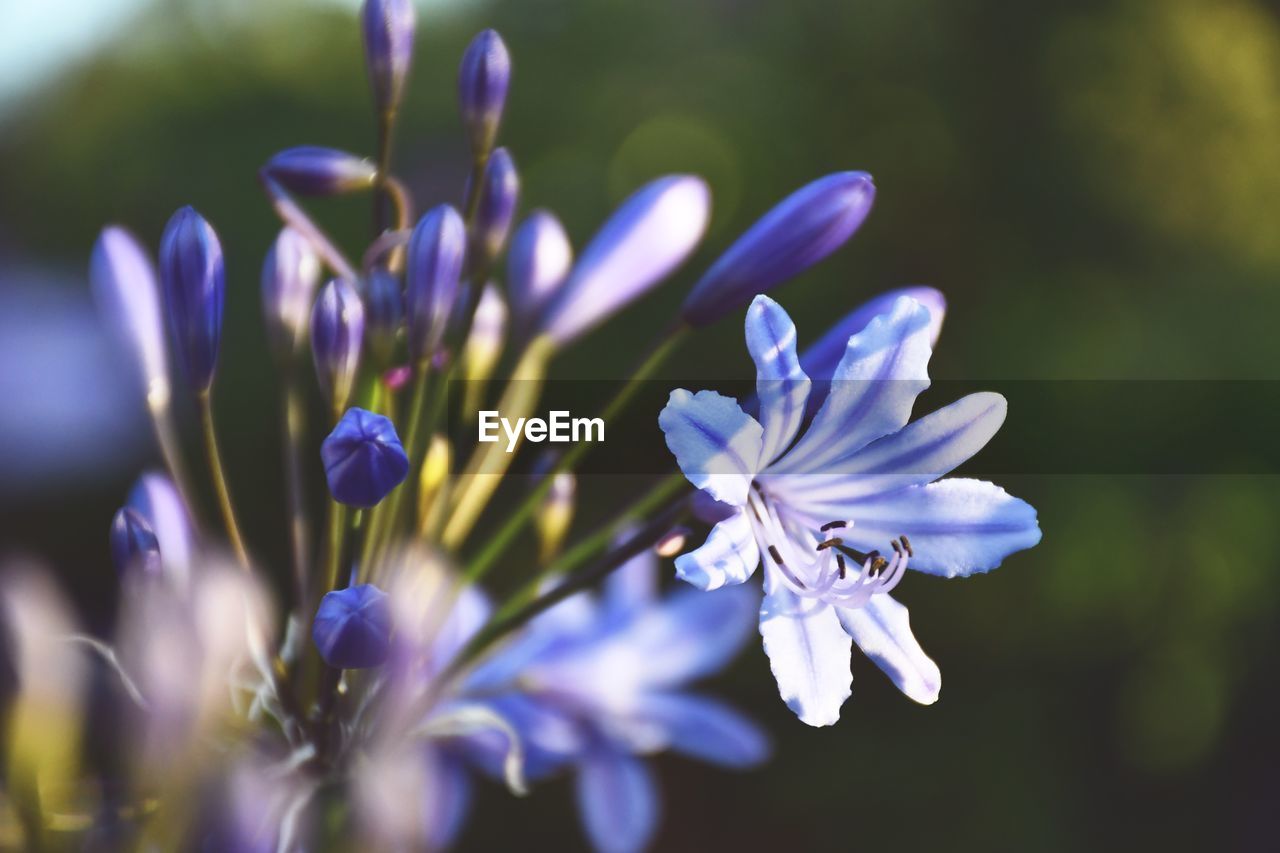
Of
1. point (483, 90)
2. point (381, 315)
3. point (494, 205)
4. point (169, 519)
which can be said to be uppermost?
point (483, 90)

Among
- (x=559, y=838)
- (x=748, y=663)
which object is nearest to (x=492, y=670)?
(x=748, y=663)

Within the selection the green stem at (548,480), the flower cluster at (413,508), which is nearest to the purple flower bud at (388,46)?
the flower cluster at (413,508)

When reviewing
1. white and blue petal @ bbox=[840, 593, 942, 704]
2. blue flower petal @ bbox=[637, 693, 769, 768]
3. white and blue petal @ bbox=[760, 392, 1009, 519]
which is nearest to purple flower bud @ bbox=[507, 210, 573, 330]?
white and blue petal @ bbox=[760, 392, 1009, 519]

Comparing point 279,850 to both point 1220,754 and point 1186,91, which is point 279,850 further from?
point 1186,91

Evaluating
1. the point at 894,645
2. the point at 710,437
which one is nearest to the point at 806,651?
the point at 894,645

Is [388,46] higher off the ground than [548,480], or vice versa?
[388,46]

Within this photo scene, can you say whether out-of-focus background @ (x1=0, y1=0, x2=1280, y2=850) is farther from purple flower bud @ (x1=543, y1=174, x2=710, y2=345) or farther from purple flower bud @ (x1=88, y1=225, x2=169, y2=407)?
purple flower bud @ (x1=88, y1=225, x2=169, y2=407)

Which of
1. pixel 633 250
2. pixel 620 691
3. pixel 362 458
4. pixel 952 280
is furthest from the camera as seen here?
pixel 952 280

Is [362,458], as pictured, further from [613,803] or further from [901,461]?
[613,803]

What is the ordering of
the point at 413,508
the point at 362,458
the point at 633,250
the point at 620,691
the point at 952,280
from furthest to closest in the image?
the point at 952,280 → the point at 620,691 → the point at 633,250 → the point at 413,508 → the point at 362,458
